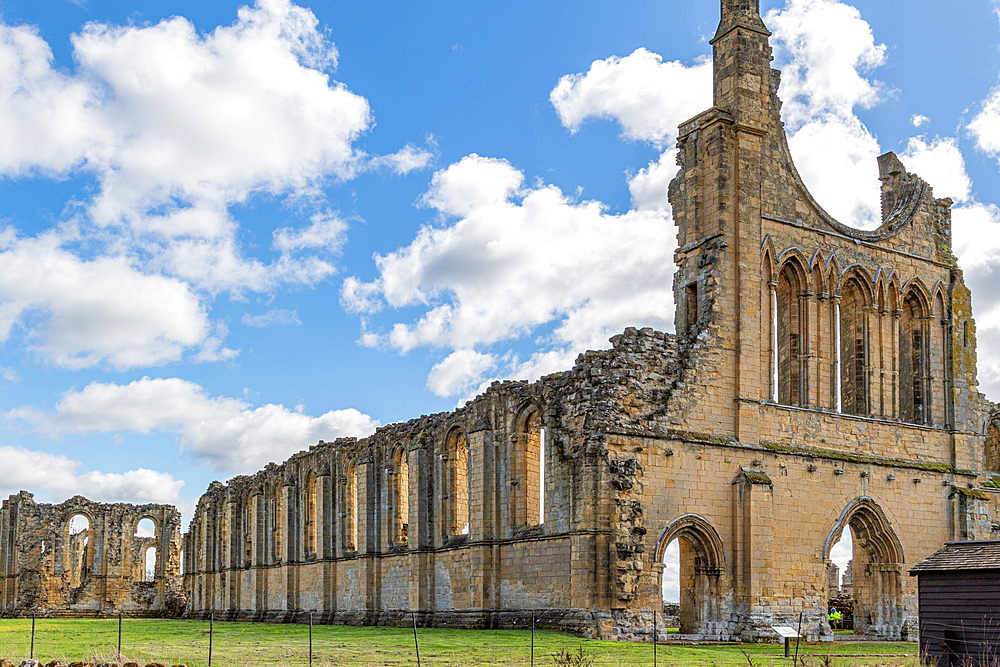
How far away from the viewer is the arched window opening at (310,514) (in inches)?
1629

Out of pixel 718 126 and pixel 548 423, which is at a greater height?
pixel 718 126

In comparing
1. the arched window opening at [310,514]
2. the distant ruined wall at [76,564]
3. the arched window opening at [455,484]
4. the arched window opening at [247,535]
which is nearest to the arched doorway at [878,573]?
the arched window opening at [455,484]

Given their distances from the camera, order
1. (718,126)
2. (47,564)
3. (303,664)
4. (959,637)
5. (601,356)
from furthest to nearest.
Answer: (47,564) → (718,126) → (601,356) → (959,637) → (303,664)

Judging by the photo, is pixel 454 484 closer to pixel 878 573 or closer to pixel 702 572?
pixel 702 572

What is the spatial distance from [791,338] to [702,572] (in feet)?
20.9

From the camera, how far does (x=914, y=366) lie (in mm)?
30797

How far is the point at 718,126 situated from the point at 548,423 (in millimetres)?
8332

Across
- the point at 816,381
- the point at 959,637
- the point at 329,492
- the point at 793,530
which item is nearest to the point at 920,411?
the point at 816,381

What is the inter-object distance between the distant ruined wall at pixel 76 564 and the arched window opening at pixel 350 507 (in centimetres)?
2459

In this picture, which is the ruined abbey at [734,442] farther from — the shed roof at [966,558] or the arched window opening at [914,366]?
the shed roof at [966,558]

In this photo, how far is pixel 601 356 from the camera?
1010 inches

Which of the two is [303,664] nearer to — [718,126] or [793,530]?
[793,530]

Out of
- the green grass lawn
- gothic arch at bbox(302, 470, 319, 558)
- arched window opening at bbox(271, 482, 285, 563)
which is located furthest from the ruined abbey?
arched window opening at bbox(271, 482, 285, 563)

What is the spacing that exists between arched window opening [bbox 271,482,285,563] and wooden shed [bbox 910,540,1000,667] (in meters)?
28.5
